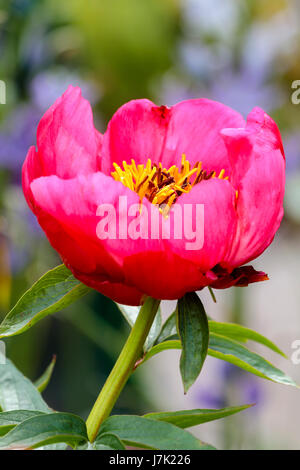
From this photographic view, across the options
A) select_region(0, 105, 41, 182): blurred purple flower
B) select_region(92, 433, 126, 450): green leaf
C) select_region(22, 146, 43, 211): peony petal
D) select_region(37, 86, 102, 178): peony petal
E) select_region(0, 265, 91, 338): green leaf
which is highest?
select_region(0, 105, 41, 182): blurred purple flower

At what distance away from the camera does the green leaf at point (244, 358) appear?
0.24 metres

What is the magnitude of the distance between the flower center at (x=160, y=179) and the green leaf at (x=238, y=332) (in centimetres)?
5

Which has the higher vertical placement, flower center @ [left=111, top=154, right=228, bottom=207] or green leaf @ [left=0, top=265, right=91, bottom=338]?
flower center @ [left=111, top=154, right=228, bottom=207]

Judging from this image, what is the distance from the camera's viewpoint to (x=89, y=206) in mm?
215

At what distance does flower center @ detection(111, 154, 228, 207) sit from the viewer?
0.24 m

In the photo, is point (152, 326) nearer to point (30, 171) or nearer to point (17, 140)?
point (30, 171)

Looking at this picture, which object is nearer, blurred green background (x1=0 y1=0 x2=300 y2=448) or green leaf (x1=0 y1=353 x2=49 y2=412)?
green leaf (x1=0 y1=353 x2=49 y2=412)

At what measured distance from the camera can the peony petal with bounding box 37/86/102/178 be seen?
0.79 ft

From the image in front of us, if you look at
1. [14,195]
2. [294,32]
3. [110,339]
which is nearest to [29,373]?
[110,339]

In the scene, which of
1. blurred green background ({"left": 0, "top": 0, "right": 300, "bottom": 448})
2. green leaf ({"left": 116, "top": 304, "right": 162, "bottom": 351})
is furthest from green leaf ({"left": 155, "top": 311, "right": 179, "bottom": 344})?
blurred green background ({"left": 0, "top": 0, "right": 300, "bottom": 448})

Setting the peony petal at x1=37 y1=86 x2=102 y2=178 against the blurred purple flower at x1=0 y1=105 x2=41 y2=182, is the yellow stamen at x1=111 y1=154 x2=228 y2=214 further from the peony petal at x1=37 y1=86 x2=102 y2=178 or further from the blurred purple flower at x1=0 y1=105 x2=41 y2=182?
the blurred purple flower at x1=0 y1=105 x2=41 y2=182

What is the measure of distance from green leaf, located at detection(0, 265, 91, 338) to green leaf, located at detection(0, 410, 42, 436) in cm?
3

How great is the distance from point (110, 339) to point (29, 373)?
0.38 feet

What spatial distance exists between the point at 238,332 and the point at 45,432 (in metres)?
0.08
